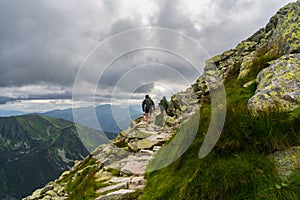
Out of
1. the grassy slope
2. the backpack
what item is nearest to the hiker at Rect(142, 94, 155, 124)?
the backpack

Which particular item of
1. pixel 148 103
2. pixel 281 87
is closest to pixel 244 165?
pixel 281 87

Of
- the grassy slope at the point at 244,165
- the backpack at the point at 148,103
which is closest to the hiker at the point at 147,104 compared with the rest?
the backpack at the point at 148,103

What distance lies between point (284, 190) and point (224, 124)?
8.33ft

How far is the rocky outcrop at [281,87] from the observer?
24.6ft

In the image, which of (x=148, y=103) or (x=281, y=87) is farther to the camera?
(x=148, y=103)

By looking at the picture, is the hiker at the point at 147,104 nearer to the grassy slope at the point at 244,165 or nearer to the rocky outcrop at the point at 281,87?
the rocky outcrop at the point at 281,87

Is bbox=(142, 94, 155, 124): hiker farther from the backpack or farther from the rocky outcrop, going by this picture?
the rocky outcrop

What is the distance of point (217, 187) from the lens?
209 inches

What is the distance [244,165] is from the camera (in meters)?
5.38

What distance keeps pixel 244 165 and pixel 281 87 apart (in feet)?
15.0

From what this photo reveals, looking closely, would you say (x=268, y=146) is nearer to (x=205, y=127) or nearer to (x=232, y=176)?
(x=232, y=176)

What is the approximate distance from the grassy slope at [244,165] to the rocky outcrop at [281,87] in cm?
91

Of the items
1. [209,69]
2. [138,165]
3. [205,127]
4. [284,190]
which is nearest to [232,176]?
[284,190]

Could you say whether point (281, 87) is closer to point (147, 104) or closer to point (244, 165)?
point (244, 165)
